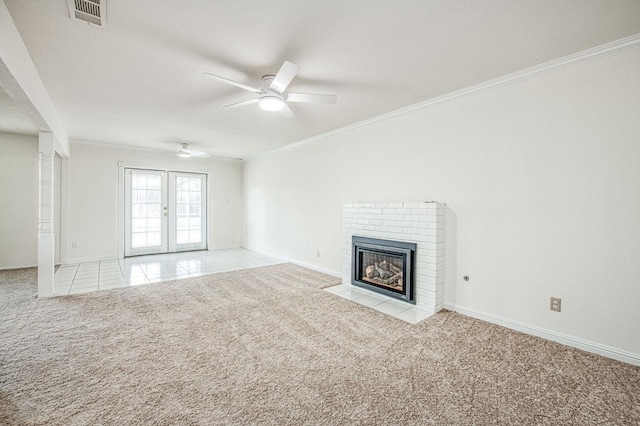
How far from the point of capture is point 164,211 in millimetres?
6914

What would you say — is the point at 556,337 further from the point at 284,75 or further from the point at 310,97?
the point at 284,75

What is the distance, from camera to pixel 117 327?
280cm

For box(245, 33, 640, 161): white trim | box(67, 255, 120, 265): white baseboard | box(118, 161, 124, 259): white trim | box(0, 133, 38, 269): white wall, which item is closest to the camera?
box(245, 33, 640, 161): white trim

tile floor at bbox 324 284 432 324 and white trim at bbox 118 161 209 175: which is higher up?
white trim at bbox 118 161 209 175

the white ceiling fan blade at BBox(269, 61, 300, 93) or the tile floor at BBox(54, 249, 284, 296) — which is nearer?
the white ceiling fan blade at BBox(269, 61, 300, 93)

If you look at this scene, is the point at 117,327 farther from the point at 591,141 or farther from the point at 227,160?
the point at 227,160

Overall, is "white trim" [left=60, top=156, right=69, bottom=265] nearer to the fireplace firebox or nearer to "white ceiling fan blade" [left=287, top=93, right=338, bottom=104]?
"white ceiling fan blade" [left=287, top=93, right=338, bottom=104]

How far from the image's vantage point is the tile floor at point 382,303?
3104 millimetres

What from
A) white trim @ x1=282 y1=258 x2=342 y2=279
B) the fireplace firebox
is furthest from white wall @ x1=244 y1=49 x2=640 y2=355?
white trim @ x1=282 y1=258 x2=342 y2=279

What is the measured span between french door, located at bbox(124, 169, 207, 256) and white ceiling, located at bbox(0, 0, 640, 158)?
10.6 ft

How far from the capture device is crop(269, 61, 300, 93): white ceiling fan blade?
218cm

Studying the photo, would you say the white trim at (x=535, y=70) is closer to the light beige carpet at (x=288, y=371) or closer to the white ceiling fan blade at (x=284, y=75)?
the white ceiling fan blade at (x=284, y=75)

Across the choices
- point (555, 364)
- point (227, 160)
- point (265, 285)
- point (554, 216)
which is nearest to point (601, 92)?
point (554, 216)

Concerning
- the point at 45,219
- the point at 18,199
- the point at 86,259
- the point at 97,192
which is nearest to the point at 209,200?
the point at 97,192
